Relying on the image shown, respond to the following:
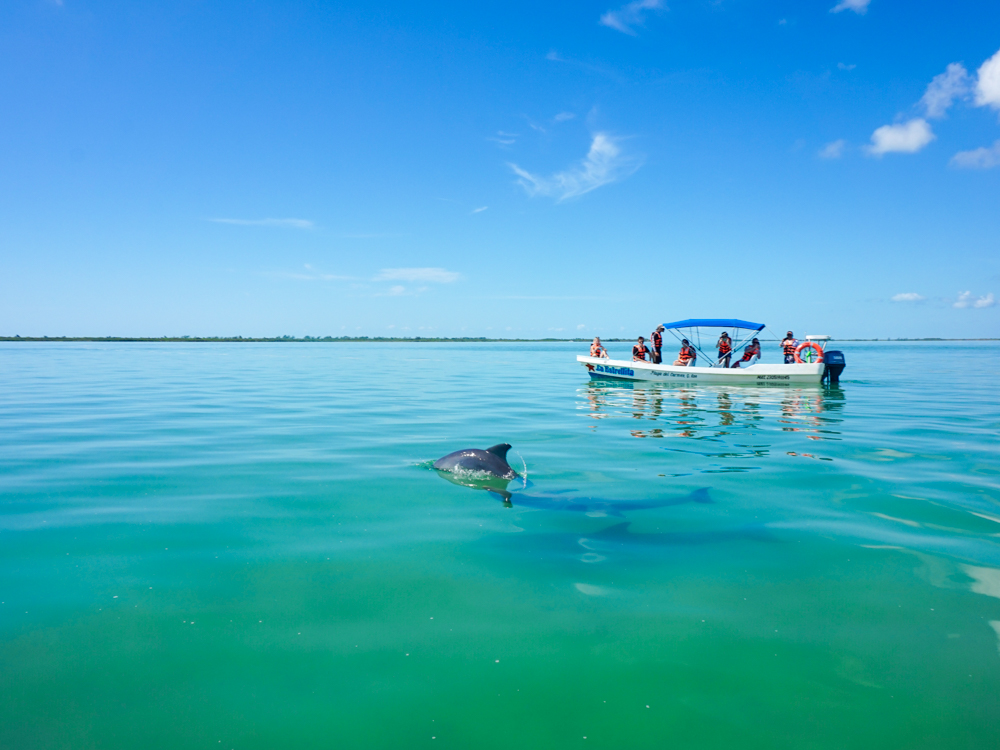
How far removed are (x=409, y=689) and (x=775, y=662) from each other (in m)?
3.05

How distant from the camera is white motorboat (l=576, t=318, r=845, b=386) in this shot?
1208 inches

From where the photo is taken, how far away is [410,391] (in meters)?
29.3

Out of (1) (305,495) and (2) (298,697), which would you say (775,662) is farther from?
(1) (305,495)

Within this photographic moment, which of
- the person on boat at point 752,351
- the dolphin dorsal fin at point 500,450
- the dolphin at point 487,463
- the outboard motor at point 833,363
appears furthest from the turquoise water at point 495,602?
the person on boat at point 752,351

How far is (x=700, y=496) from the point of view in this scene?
9594 mm

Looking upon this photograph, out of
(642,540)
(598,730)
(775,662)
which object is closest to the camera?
(598,730)

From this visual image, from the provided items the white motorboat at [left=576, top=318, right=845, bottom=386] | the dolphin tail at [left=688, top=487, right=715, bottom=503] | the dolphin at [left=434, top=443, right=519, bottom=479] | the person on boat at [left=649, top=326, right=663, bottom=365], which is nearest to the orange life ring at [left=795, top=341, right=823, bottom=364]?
the white motorboat at [left=576, top=318, right=845, bottom=386]

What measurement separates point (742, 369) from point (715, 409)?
11025 millimetres

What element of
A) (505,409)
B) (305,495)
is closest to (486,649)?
(305,495)

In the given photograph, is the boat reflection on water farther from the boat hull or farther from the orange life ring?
the orange life ring

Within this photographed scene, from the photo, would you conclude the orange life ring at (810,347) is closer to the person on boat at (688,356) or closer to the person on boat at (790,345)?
the person on boat at (790,345)

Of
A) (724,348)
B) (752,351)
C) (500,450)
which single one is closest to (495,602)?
(500,450)

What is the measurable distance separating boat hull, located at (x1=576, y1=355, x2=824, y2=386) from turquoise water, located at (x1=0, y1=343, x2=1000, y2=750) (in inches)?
718

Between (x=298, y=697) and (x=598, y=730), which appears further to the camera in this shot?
(x=298, y=697)
